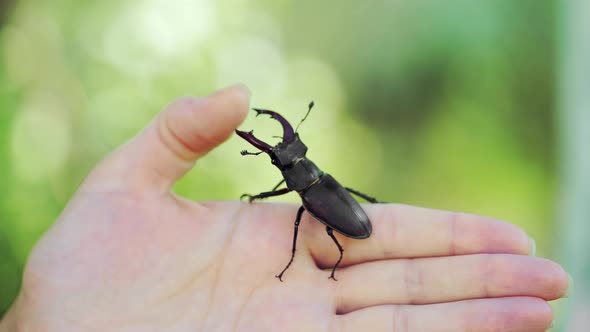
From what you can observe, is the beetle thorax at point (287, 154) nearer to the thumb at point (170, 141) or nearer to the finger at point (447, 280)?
the thumb at point (170, 141)

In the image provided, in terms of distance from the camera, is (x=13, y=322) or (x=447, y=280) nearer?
(x=447, y=280)

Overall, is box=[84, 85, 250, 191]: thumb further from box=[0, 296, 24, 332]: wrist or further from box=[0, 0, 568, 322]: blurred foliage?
box=[0, 0, 568, 322]: blurred foliage

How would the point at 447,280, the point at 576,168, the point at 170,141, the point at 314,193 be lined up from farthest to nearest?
the point at 576,168
the point at 170,141
the point at 314,193
the point at 447,280

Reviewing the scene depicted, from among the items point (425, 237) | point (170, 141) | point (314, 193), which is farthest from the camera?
point (170, 141)

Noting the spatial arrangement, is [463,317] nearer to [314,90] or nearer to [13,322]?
[13,322]

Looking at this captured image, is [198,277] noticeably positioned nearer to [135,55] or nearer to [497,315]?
[497,315]

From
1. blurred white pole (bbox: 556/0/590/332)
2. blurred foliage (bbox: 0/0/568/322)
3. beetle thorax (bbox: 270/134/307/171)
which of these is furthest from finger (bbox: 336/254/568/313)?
blurred foliage (bbox: 0/0/568/322)

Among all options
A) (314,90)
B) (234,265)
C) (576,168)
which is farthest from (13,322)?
(576,168)
